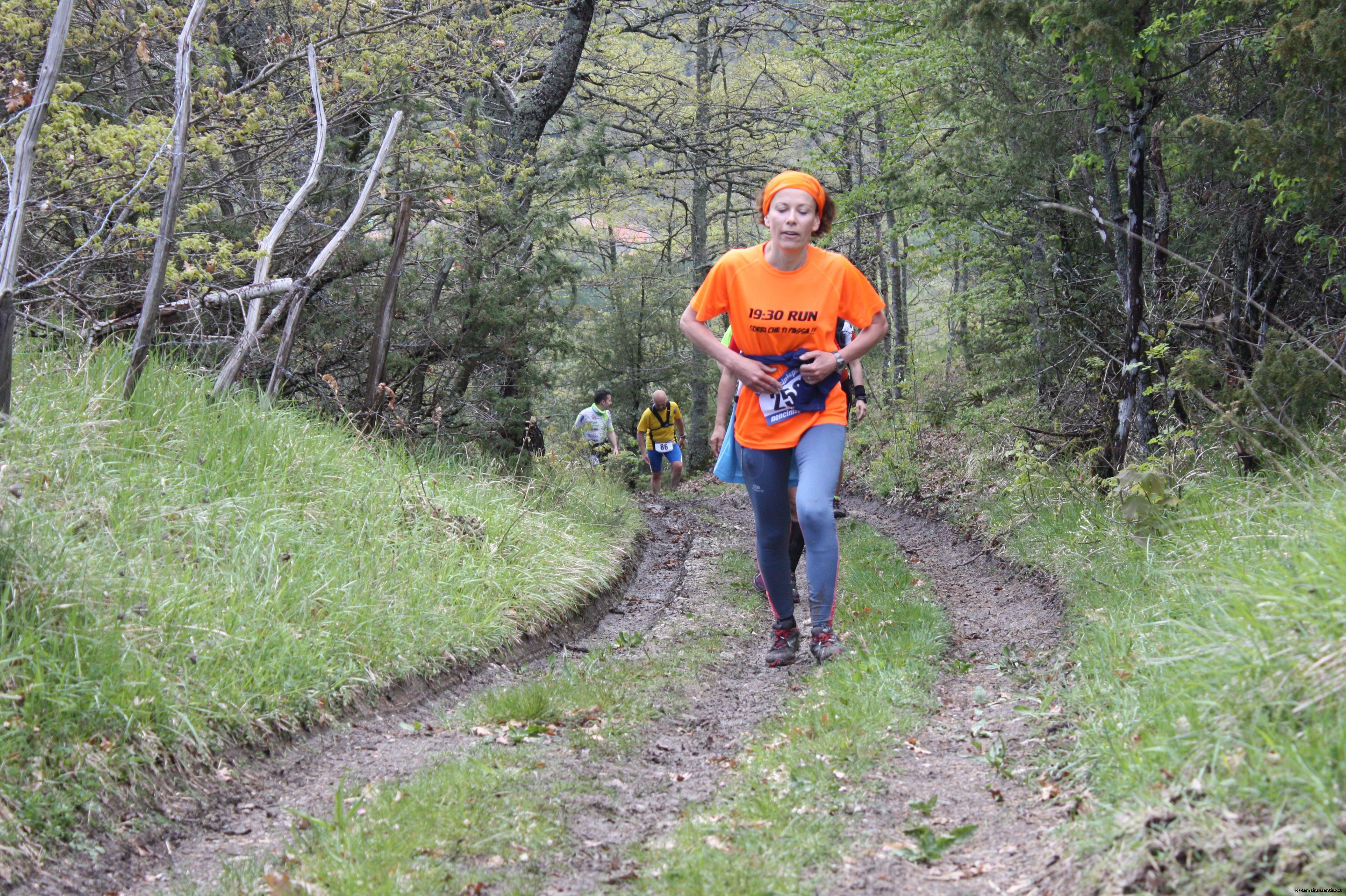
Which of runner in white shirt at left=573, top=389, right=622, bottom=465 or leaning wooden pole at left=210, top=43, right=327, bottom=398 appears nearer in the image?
leaning wooden pole at left=210, top=43, right=327, bottom=398

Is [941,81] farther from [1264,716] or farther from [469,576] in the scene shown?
[1264,716]

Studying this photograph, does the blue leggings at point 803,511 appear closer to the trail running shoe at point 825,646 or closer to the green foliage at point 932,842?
the trail running shoe at point 825,646

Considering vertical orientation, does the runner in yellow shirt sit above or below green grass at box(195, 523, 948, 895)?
below

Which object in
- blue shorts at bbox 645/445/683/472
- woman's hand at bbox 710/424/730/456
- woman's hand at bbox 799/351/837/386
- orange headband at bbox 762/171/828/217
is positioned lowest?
blue shorts at bbox 645/445/683/472

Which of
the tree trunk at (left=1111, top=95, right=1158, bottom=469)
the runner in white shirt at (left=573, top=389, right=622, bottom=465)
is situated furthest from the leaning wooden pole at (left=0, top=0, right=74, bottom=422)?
the runner in white shirt at (left=573, top=389, right=622, bottom=465)

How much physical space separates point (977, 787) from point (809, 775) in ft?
1.86

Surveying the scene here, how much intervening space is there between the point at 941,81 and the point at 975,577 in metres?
5.44

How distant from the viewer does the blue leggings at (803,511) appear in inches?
194

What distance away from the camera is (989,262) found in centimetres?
1215

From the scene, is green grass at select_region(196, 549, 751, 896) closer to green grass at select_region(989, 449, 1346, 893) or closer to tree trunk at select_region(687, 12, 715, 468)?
green grass at select_region(989, 449, 1346, 893)

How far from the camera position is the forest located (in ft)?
9.87

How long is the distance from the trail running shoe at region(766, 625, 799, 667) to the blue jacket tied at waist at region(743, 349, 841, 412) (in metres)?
1.25

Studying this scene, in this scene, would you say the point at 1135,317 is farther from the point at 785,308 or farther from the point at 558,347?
the point at 558,347

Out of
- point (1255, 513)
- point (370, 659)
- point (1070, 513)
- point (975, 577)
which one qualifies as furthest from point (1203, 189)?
point (370, 659)
